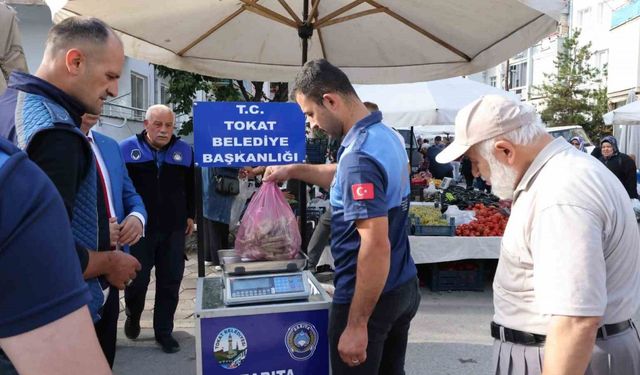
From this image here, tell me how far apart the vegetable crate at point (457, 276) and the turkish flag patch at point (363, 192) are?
4188 mm

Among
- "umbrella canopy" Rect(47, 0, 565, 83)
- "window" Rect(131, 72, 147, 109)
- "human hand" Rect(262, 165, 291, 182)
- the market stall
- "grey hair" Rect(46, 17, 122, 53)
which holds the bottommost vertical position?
the market stall

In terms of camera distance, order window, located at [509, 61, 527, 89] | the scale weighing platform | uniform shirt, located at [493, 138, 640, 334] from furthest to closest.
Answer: window, located at [509, 61, 527, 89] < the scale weighing platform < uniform shirt, located at [493, 138, 640, 334]

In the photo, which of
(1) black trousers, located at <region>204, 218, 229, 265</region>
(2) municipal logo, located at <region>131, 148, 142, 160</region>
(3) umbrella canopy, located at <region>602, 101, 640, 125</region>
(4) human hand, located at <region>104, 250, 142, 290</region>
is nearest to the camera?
(4) human hand, located at <region>104, 250, 142, 290</region>

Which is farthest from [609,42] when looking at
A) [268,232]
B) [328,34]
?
[268,232]

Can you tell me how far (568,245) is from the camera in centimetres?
140

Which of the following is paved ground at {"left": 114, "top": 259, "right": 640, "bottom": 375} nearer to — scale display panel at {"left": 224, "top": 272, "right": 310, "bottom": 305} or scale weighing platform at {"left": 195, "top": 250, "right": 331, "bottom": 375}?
scale weighing platform at {"left": 195, "top": 250, "right": 331, "bottom": 375}

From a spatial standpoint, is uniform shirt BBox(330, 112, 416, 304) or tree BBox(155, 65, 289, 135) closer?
uniform shirt BBox(330, 112, 416, 304)

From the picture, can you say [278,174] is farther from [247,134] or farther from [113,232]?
[113,232]

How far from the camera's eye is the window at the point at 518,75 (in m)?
40.5

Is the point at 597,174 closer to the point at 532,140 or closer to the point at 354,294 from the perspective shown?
the point at 532,140

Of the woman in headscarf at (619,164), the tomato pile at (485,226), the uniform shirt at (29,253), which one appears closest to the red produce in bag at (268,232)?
the uniform shirt at (29,253)

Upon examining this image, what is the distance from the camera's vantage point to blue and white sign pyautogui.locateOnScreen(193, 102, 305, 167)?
2551 mm

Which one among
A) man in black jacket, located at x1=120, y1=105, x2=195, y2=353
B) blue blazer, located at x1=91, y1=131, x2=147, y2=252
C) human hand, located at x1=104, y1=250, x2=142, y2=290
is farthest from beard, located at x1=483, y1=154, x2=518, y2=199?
man in black jacket, located at x1=120, y1=105, x2=195, y2=353

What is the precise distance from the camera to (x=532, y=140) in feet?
5.50
